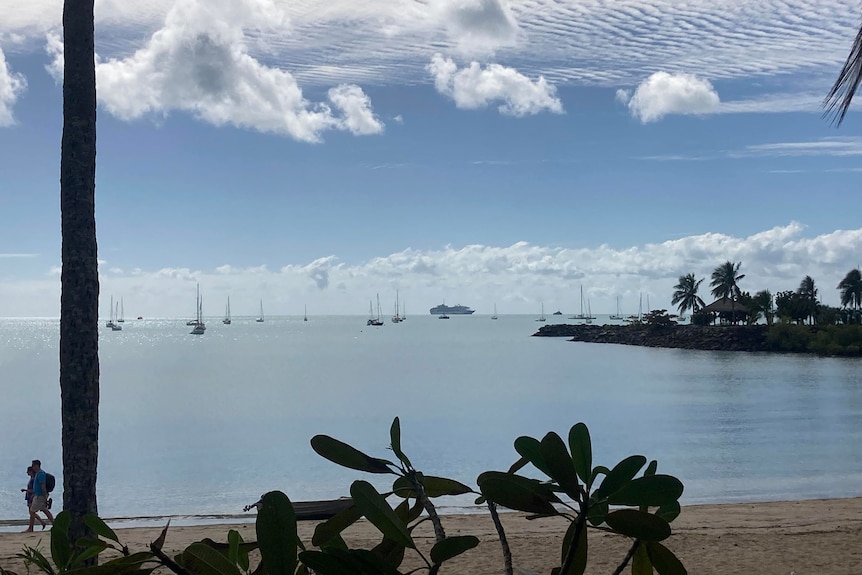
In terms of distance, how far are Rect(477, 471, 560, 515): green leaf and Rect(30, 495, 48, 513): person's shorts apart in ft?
48.2

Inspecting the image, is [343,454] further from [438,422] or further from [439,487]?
[438,422]

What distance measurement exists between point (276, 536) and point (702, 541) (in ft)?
37.0

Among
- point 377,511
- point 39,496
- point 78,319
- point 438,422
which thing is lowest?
point 438,422

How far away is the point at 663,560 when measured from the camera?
91 cm

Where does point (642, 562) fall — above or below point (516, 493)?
below

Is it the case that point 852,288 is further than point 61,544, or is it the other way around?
point 852,288

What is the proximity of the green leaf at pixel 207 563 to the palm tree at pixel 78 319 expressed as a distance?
604 centimetres

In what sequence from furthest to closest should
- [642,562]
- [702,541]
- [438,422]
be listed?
[438,422]
[702,541]
[642,562]

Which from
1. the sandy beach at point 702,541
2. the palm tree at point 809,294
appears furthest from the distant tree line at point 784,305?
the sandy beach at point 702,541

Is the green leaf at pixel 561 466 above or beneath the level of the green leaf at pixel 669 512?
above

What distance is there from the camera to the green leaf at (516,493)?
765 millimetres

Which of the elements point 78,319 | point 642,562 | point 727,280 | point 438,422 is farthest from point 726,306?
point 642,562

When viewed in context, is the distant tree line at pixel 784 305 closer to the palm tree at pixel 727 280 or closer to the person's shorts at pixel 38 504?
the palm tree at pixel 727 280

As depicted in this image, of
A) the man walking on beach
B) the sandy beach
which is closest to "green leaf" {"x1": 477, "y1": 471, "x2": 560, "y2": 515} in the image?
the sandy beach
